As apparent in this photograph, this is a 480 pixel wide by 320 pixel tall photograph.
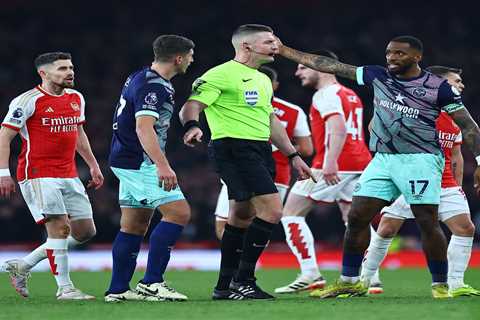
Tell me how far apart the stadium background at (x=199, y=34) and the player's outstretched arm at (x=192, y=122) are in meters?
15.2

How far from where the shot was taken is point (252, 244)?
27.8ft

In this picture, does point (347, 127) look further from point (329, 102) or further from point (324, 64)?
point (324, 64)

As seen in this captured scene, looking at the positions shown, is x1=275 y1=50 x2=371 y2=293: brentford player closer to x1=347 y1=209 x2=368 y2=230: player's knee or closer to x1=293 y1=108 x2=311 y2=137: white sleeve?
x1=293 y1=108 x2=311 y2=137: white sleeve

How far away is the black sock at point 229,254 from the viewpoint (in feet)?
27.9

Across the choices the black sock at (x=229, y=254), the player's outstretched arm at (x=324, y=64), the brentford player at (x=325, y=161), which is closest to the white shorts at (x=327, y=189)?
the brentford player at (x=325, y=161)

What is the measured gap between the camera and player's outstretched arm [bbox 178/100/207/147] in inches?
311

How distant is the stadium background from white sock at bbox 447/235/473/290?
1438cm

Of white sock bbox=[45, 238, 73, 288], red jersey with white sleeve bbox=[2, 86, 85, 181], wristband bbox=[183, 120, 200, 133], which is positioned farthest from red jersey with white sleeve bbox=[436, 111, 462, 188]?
white sock bbox=[45, 238, 73, 288]

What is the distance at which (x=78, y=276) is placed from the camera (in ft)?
44.5

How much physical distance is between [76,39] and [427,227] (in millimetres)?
18803

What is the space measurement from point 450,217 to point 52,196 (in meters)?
3.39

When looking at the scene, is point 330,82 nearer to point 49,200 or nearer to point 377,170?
point 377,170

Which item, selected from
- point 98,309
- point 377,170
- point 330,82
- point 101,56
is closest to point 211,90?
point 377,170

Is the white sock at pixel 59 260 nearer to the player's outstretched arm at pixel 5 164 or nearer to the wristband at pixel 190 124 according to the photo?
the player's outstretched arm at pixel 5 164
